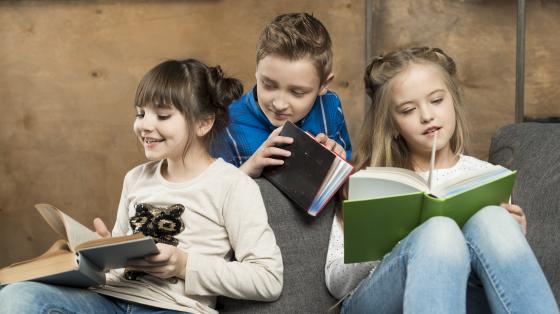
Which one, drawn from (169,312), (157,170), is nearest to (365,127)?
(157,170)

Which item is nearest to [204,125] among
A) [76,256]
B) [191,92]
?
[191,92]

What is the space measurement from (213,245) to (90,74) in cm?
161

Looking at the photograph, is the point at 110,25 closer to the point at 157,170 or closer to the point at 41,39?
the point at 41,39

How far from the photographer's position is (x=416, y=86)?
5.74ft

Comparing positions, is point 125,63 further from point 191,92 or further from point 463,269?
point 463,269

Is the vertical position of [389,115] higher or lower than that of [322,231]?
higher

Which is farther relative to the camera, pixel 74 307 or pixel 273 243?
pixel 273 243

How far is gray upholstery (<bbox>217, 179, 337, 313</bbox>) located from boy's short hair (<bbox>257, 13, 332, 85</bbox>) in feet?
1.17

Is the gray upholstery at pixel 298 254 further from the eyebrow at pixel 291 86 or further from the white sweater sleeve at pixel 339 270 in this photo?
the eyebrow at pixel 291 86

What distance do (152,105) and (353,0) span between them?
1438 millimetres

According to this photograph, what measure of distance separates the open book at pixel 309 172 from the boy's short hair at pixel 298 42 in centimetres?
27

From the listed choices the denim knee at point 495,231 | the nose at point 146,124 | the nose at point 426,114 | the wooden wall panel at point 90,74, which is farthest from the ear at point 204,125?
the wooden wall panel at point 90,74

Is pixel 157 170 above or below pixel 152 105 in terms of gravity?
below

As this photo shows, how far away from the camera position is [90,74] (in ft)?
9.86
